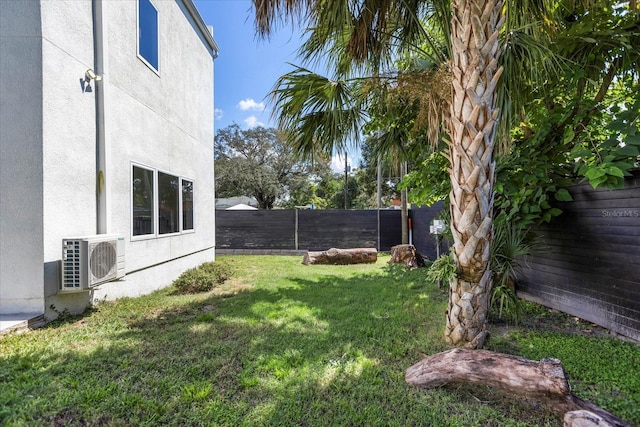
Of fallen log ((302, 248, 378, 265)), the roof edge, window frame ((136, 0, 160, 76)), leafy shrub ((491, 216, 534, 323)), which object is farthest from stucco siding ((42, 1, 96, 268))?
fallen log ((302, 248, 378, 265))

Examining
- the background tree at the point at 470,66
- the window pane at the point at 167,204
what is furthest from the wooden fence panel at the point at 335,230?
the background tree at the point at 470,66

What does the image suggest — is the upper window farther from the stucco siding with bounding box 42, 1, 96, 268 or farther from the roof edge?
the roof edge

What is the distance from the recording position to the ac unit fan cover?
3.72 meters

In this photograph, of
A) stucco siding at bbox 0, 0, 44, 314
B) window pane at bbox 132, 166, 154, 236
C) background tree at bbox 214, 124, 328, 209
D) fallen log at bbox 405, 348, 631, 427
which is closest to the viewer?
fallen log at bbox 405, 348, 631, 427

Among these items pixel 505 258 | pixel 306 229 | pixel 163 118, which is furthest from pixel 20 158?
pixel 306 229

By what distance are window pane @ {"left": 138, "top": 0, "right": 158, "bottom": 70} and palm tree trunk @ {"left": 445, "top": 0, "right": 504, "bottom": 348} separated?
5.11 meters

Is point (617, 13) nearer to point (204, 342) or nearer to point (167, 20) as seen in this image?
point (204, 342)

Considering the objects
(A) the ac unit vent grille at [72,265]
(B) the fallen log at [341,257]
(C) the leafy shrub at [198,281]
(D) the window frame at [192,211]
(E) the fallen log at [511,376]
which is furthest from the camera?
(B) the fallen log at [341,257]

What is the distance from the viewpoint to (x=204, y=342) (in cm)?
329

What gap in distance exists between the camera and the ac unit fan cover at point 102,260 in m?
3.72

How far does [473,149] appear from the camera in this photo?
2.84 m

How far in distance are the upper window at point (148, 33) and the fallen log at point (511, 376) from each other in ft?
20.7

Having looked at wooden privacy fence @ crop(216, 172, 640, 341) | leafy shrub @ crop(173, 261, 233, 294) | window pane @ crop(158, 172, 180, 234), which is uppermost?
window pane @ crop(158, 172, 180, 234)

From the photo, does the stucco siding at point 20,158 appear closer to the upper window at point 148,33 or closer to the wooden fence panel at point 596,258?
the upper window at point 148,33
